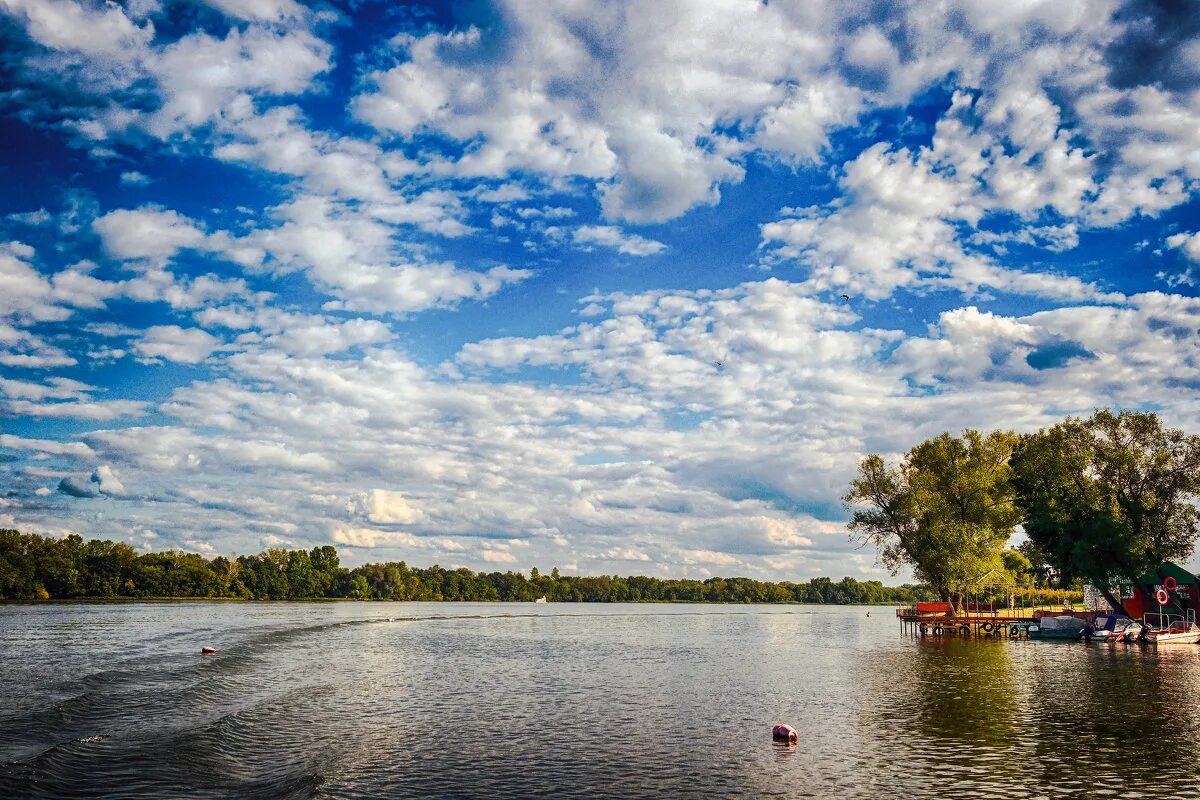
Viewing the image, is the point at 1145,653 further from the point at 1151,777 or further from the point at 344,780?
the point at 344,780

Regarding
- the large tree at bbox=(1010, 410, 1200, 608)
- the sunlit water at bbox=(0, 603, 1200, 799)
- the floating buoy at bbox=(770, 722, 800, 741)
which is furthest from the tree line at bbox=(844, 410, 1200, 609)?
the floating buoy at bbox=(770, 722, 800, 741)

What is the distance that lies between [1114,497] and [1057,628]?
17.3 metres

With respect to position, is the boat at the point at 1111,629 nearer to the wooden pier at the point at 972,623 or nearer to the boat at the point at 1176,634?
the boat at the point at 1176,634

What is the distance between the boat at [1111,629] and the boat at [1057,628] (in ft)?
8.27

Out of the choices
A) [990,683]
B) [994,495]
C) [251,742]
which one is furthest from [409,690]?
[994,495]

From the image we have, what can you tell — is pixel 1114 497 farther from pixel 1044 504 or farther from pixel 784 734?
pixel 784 734

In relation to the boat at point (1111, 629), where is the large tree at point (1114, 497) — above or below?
above

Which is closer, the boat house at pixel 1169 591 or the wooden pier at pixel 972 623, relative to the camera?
the boat house at pixel 1169 591

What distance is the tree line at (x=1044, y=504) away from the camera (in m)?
71.8

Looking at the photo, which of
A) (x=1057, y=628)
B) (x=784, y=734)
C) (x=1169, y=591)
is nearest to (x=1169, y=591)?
(x=1169, y=591)

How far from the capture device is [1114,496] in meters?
72.9

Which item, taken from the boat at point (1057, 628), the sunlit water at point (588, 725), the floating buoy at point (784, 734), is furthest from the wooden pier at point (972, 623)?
the floating buoy at point (784, 734)

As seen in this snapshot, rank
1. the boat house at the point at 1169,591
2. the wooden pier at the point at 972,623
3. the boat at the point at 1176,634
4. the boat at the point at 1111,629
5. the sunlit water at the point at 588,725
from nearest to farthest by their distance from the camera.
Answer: the sunlit water at the point at 588,725
the boat at the point at 1176,634
the boat at the point at 1111,629
the boat house at the point at 1169,591
the wooden pier at the point at 972,623

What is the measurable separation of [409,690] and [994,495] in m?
67.3
